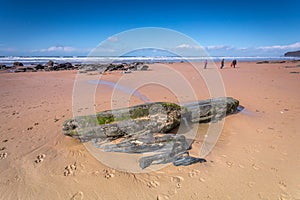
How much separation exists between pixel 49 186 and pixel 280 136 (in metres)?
6.19

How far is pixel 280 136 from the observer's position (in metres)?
5.55

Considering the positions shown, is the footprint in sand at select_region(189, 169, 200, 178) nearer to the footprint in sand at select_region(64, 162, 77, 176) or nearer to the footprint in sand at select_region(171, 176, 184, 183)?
the footprint in sand at select_region(171, 176, 184, 183)

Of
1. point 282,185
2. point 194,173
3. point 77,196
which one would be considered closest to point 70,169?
point 77,196

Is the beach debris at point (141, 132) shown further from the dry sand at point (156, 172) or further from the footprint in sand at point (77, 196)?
the footprint in sand at point (77, 196)

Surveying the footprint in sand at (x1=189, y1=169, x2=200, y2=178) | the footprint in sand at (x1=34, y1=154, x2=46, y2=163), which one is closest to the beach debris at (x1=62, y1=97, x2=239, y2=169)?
the footprint in sand at (x1=189, y1=169, x2=200, y2=178)

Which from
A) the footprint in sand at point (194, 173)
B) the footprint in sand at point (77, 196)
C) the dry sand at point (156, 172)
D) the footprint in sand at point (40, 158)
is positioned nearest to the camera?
the footprint in sand at point (77, 196)

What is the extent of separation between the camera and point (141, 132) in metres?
5.12

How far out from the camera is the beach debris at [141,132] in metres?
4.39

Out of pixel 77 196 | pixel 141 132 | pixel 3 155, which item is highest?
pixel 141 132

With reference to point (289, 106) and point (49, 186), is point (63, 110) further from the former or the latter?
point (289, 106)

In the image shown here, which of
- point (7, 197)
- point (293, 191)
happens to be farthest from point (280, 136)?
point (7, 197)

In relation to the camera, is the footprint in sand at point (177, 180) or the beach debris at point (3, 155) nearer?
the footprint in sand at point (177, 180)

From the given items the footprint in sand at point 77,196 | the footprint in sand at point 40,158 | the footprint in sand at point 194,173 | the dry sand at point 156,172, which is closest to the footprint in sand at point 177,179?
the dry sand at point 156,172

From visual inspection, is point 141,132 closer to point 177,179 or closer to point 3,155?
point 177,179
